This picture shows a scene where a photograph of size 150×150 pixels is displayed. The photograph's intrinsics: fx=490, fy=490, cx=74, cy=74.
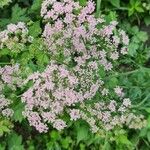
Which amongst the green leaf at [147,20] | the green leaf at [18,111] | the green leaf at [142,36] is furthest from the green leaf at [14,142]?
the green leaf at [147,20]

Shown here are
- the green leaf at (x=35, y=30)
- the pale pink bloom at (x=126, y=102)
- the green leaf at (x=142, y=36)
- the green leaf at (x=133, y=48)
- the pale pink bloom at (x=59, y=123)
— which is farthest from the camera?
the green leaf at (x=142, y=36)

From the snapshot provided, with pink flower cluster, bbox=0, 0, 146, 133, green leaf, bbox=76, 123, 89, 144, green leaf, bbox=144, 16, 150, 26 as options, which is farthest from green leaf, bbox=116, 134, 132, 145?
green leaf, bbox=144, 16, 150, 26

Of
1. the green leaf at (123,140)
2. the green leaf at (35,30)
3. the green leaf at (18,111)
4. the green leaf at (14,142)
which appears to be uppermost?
the green leaf at (35,30)

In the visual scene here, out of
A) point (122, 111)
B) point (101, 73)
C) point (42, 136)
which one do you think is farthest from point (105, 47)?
point (42, 136)

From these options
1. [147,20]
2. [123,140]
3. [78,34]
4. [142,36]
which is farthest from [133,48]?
[123,140]

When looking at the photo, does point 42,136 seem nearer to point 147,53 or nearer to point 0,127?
point 0,127

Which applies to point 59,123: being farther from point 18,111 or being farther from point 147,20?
point 147,20

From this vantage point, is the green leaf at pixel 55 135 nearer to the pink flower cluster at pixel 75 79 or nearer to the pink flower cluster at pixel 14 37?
the pink flower cluster at pixel 75 79

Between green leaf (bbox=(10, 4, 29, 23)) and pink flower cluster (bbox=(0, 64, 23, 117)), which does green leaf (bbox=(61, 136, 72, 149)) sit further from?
green leaf (bbox=(10, 4, 29, 23))
